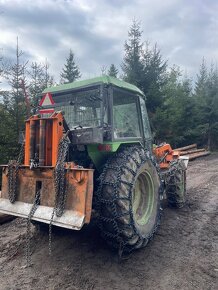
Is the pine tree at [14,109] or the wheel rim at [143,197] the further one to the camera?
the pine tree at [14,109]

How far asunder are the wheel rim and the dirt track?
1.67 feet

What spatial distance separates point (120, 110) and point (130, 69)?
1283 cm

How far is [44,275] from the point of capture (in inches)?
145

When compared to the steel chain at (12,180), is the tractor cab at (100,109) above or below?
above

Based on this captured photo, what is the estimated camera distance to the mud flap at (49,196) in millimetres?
3551

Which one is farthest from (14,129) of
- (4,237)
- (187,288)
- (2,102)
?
(187,288)

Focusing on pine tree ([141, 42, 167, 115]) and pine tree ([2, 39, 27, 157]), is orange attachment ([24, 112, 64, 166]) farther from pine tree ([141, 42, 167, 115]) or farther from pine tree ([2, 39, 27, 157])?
pine tree ([141, 42, 167, 115])

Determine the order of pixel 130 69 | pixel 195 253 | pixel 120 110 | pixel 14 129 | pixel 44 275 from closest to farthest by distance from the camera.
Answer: pixel 44 275 → pixel 195 253 → pixel 120 110 → pixel 14 129 → pixel 130 69

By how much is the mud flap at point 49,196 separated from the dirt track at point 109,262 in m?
0.70

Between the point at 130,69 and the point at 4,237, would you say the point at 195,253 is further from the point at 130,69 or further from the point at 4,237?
the point at 130,69

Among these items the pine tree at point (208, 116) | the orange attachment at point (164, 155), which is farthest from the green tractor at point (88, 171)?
the pine tree at point (208, 116)

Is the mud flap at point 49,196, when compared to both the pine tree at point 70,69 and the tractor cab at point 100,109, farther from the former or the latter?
the pine tree at point 70,69

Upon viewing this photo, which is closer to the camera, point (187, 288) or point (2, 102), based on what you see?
point (187, 288)

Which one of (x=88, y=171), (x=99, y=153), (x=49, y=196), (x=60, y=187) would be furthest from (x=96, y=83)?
(x=49, y=196)
